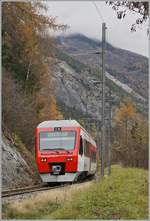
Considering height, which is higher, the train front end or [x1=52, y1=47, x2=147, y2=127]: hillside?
[x1=52, y1=47, x2=147, y2=127]: hillside

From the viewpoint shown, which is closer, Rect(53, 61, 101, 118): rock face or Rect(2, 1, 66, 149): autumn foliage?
Rect(2, 1, 66, 149): autumn foliage

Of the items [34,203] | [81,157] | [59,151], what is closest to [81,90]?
[81,157]

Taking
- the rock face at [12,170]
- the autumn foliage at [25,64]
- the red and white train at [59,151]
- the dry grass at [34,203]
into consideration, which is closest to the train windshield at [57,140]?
the red and white train at [59,151]

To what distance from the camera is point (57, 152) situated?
63.8ft

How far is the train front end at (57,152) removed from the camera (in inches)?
756

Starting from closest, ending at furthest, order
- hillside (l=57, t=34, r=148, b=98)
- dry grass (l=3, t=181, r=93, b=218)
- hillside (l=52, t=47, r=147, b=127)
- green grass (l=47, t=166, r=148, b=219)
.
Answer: green grass (l=47, t=166, r=148, b=219)
dry grass (l=3, t=181, r=93, b=218)
hillside (l=57, t=34, r=148, b=98)
hillside (l=52, t=47, r=147, b=127)

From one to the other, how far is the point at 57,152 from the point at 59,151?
0.11 m

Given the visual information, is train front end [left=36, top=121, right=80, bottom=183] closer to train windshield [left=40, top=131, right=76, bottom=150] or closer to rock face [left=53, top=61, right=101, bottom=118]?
train windshield [left=40, top=131, right=76, bottom=150]

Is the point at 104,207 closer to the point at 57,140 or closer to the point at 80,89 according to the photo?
the point at 57,140

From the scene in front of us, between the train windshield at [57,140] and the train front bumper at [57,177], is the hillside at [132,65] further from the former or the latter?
the train front bumper at [57,177]

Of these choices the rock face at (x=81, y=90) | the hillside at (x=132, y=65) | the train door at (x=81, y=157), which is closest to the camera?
the train door at (x=81, y=157)

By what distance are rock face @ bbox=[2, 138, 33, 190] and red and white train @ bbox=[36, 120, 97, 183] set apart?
3.63 ft

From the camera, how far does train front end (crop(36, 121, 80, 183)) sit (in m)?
19.2

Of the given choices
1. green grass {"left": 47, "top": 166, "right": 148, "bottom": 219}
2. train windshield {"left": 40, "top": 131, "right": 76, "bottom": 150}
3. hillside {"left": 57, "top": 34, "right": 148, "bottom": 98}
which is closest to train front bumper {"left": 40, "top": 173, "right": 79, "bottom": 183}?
train windshield {"left": 40, "top": 131, "right": 76, "bottom": 150}
